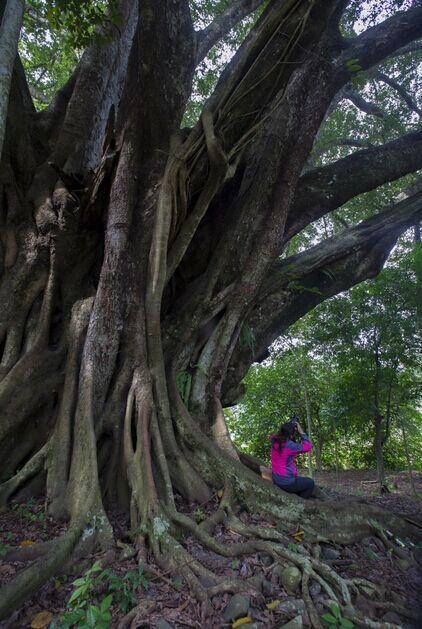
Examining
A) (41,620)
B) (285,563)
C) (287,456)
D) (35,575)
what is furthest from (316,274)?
(41,620)

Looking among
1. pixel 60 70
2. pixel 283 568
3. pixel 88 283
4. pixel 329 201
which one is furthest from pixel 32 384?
pixel 60 70

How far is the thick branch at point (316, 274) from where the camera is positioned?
4727 mm

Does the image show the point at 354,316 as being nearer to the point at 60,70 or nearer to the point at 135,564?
the point at 135,564

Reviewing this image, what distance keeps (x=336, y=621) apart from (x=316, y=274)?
13.5ft

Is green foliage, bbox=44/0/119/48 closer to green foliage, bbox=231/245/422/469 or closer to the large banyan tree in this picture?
the large banyan tree

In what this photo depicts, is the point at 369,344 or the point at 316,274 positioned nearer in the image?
the point at 316,274

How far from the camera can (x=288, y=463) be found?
3590mm

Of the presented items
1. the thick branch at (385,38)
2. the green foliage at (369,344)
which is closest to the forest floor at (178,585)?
the green foliage at (369,344)

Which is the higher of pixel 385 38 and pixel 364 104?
pixel 364 104

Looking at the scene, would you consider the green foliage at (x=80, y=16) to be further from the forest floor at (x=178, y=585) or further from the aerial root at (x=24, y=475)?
the forest floor at (x=178, y=585)

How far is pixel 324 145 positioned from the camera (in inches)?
338

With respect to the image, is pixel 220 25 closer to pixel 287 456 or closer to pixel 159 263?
pixel 159 263

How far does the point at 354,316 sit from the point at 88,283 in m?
4.88

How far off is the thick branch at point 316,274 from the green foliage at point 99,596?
2.77 metres
